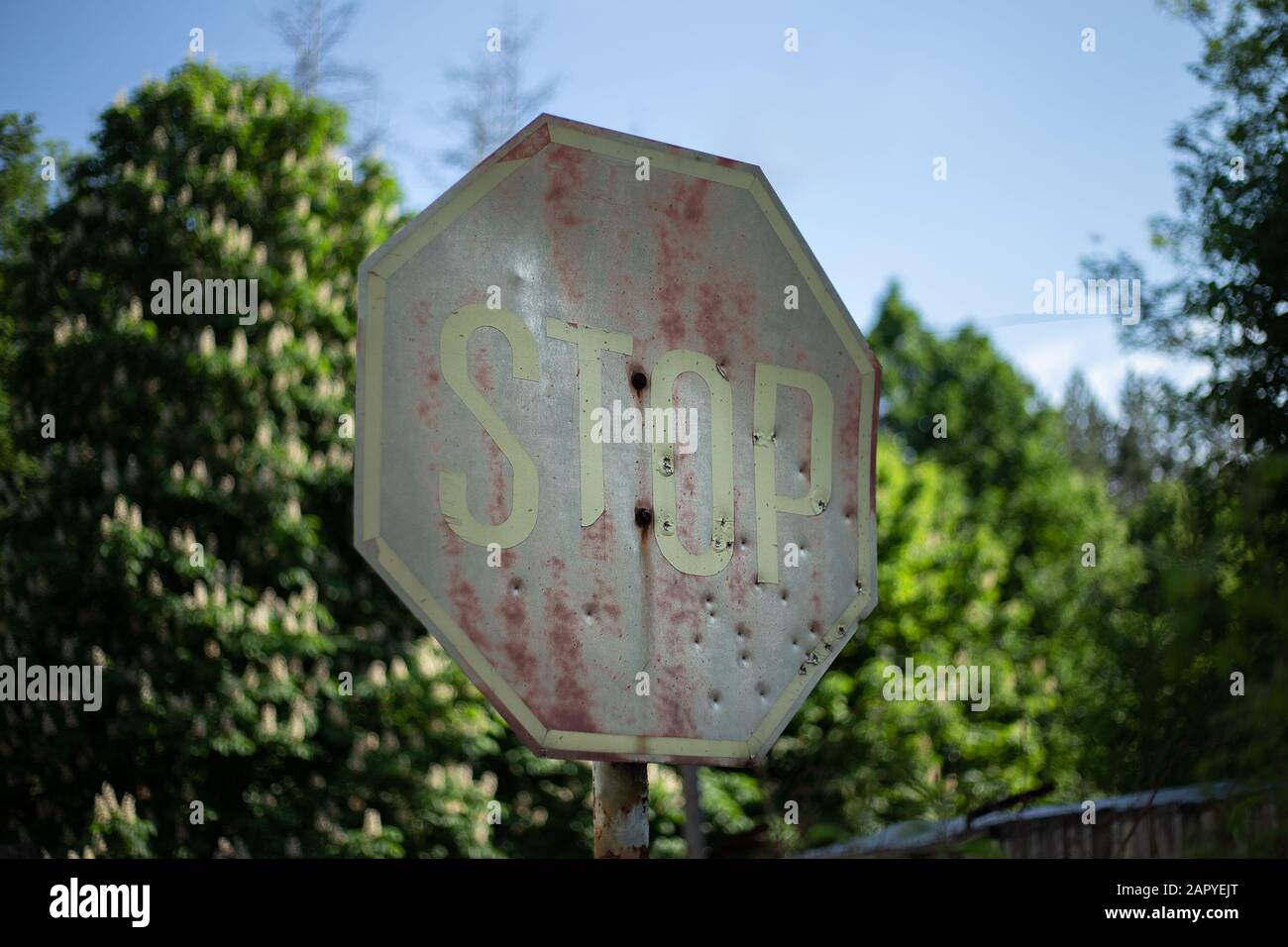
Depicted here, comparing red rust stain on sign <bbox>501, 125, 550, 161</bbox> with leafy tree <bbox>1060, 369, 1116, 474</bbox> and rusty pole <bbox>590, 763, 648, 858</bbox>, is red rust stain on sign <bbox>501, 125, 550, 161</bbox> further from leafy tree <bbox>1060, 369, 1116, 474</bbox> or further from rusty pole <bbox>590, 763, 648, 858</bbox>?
leafy tree <bbox>1060, 369, 1116, 474</bbox>

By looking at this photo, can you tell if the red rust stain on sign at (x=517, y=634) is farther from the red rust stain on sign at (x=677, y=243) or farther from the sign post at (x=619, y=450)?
the red rust stain on sign at (x=677, y=243)

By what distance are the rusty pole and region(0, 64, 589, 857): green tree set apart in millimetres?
11676

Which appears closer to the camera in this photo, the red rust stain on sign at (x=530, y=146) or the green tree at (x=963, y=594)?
the red rust stain on sign at (x=530, y=146)

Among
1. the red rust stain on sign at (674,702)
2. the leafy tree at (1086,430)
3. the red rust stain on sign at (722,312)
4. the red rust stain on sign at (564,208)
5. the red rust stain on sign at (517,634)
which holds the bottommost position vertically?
the red rust stain on sign at (674,702)

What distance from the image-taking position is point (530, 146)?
6.35 feet

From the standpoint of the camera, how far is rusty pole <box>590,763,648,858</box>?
173cm

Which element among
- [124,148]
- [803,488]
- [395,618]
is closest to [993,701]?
[395,618]

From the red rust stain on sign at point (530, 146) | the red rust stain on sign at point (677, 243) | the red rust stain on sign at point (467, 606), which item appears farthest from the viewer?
the red rust stain on sign at point (677, 243)

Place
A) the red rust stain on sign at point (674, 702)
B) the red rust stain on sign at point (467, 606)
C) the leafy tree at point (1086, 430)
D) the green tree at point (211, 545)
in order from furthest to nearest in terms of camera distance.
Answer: the leafy tree at point (1086, 430), the green tree at point (211, 545), the red rust stain on sign at point (674, 702), the red rust stain on sign at point (467, 606)

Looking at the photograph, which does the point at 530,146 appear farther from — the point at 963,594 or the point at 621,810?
the point at 963,594

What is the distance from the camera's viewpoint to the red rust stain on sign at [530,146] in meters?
1.91

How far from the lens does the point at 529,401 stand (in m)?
1.85

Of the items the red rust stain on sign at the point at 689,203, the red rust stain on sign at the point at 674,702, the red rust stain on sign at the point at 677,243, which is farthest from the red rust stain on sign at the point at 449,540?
the red rust stain on sign at the point at 689,203
